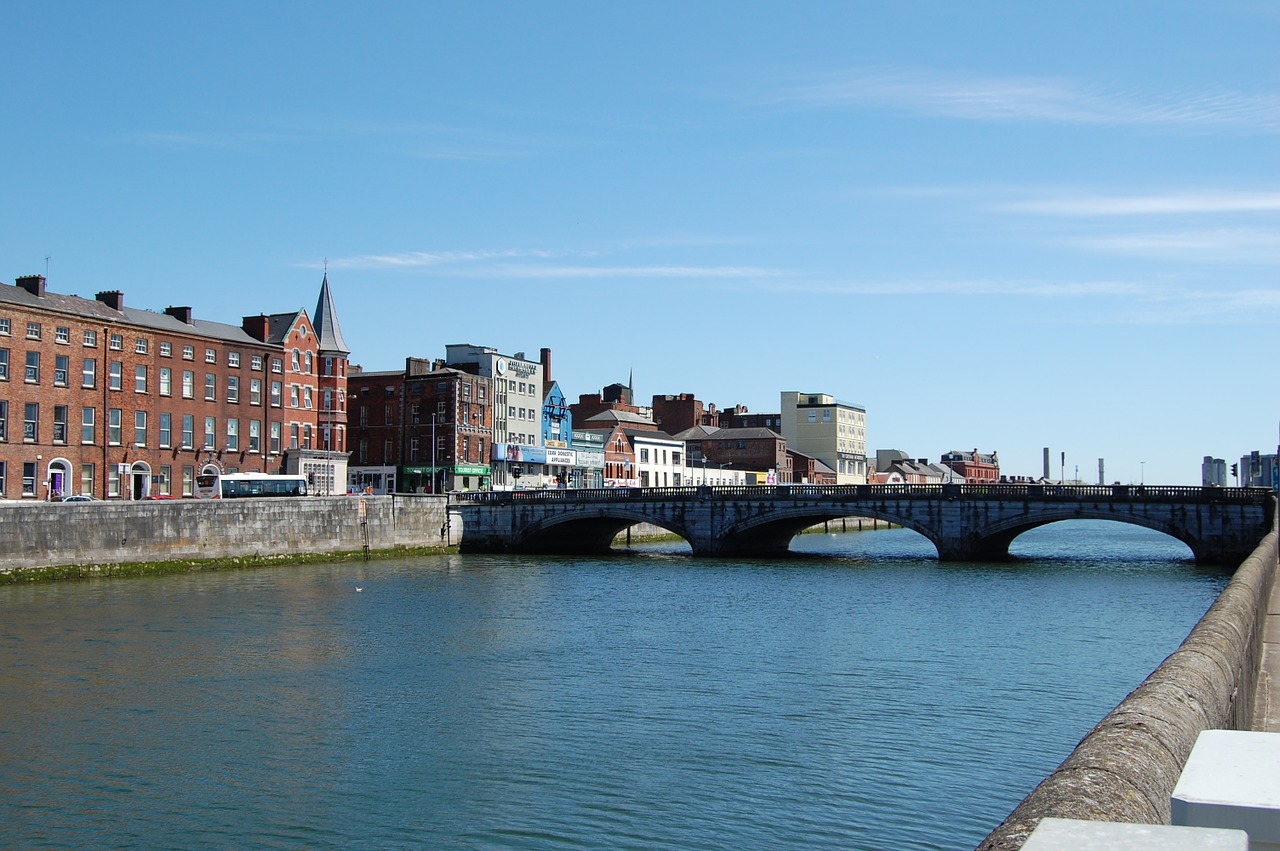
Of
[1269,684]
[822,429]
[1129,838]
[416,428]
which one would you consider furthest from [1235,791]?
[822,429]

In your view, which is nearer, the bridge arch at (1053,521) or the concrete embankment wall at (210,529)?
the concrete embankment wall at (210,529)

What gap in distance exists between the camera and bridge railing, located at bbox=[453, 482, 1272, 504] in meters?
71.4

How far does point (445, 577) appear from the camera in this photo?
65.1 metres

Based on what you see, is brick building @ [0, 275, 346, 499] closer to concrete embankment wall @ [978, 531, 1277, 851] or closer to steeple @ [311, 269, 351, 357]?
steeple @ [311, 269, 351, 357]

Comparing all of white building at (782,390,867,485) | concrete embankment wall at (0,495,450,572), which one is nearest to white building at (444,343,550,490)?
concrete embankment wall at (0,495,450,572)

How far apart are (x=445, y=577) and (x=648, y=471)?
77.2 m

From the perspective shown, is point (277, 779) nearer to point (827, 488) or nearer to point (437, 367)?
point (827, 488)

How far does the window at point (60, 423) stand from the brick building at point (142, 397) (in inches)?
2.3

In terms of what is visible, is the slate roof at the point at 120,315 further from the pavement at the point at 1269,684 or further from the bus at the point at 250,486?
the pavement at the point at 1269,684

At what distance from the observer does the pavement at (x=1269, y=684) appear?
1637 centimetres

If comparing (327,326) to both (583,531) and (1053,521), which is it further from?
(1053,521)

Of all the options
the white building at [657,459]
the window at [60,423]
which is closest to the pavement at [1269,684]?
the window at [60,423]

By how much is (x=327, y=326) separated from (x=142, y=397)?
2365 centimetres

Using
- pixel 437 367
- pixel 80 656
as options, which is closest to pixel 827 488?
pixel 437 367
